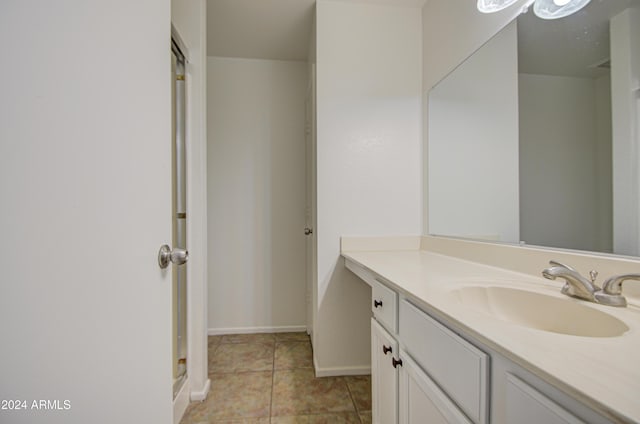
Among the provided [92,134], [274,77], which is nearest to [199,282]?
[92,134]

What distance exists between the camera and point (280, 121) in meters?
2.52

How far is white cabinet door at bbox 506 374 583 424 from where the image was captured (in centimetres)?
40

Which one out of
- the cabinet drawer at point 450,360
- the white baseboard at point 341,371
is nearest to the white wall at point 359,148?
the white baseboard at point 341,371

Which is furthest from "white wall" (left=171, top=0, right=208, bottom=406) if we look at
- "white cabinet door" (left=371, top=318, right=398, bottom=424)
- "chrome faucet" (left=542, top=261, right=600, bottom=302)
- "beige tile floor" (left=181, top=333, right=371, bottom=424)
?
"chrome faucet" (left=542, top=261, right=600, bottom=302)

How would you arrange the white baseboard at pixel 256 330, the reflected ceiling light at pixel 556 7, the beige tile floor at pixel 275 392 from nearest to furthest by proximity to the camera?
1. the reflected ceiling light at pixel 556 7
2. the beige tile floor at pixel 275 392
3. the white baseboard at pixel 256 330

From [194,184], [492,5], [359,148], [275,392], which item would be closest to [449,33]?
[492,5]

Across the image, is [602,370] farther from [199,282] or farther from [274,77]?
[274,77]

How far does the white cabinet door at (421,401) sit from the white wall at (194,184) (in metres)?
1.16

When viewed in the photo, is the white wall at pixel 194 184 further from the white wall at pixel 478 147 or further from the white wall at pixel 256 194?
the white wall at pixel 478 147

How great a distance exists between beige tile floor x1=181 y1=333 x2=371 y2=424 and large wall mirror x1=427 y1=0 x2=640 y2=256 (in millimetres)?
1158

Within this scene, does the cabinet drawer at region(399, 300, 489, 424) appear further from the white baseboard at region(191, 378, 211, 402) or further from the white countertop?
the white baseboard at region(191, 378, 211, 402)

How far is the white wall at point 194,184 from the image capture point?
152cm

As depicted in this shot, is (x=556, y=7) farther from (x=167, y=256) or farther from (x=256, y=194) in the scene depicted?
(x=256, y=194)

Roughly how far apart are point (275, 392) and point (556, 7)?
88.6 inches
